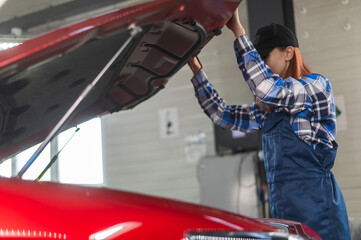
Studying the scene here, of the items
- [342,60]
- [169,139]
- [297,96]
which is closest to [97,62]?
[297,96]

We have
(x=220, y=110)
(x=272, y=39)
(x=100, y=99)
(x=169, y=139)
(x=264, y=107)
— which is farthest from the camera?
(x=169, y=139)

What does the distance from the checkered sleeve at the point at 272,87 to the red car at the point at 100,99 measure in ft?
0.90

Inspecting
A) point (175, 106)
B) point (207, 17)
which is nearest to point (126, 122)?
point (175, 106)

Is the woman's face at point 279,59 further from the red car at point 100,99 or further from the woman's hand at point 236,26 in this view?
the red car at point 100,99

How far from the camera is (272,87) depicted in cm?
187

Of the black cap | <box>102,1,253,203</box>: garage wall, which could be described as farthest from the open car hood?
<box>102,1,253,203</box>: garage wall

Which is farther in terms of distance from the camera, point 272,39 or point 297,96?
point 272,39

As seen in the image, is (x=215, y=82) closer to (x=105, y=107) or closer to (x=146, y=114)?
(x=146, y=114)

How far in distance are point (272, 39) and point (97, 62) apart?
82 cm

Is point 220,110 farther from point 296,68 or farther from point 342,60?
point 342,60

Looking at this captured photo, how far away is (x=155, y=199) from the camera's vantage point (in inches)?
44.4

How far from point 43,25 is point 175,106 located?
2798 millimetres

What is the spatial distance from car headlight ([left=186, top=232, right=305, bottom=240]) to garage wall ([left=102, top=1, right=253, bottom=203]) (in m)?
6.11

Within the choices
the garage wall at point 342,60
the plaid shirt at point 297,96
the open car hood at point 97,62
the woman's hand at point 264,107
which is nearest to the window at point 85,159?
the garage wall at point 342,60
